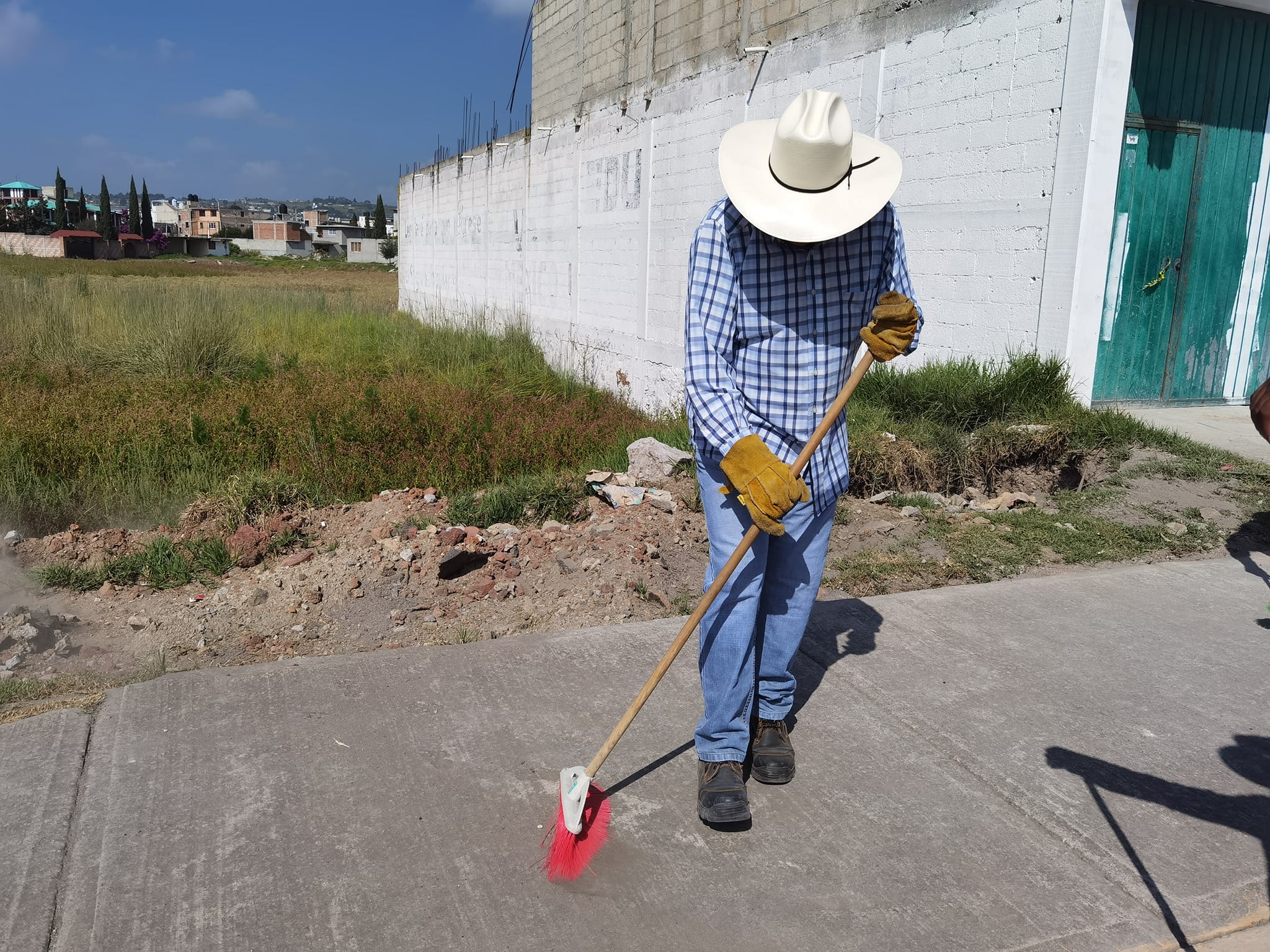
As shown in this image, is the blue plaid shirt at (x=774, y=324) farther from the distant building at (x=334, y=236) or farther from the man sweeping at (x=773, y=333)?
the distant building at (x=334, y=236)

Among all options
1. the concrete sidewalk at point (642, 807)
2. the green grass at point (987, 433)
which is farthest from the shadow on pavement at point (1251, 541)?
the concrete sidewalk at point (642, 807)

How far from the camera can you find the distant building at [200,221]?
15962 cm

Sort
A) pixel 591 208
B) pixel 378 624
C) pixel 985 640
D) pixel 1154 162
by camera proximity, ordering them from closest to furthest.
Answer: pixel 985 640 < pixel 378 624 < pixel 1154 162 < pixel 591 208

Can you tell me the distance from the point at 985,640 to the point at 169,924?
2976 mm

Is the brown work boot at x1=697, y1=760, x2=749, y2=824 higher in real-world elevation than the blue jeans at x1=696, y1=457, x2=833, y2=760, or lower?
lower

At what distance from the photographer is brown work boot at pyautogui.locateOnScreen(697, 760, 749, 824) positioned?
2.61 m

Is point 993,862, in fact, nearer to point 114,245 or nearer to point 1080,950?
point 1080,950

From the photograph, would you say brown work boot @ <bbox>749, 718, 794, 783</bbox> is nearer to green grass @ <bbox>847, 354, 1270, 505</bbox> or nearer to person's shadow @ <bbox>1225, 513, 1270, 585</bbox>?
person's shadow @ <bbox>1225, 513, 1270, 585</bbox>

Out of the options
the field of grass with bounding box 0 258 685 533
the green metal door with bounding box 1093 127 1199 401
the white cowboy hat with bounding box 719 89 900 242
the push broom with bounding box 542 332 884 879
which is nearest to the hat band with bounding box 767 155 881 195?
the white cowboy hat with bounding box 719 89 900 242

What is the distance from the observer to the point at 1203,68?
7.77 m

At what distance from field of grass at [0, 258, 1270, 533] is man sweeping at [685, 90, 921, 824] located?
3.32 m

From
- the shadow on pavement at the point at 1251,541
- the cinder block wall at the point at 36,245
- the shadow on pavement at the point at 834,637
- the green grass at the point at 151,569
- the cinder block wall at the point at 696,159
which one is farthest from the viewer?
the cinder block wall at the point at 36,245

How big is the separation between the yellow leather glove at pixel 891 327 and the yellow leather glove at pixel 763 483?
449mm

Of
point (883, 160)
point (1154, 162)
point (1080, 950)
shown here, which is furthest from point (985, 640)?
point (1154, 162)
